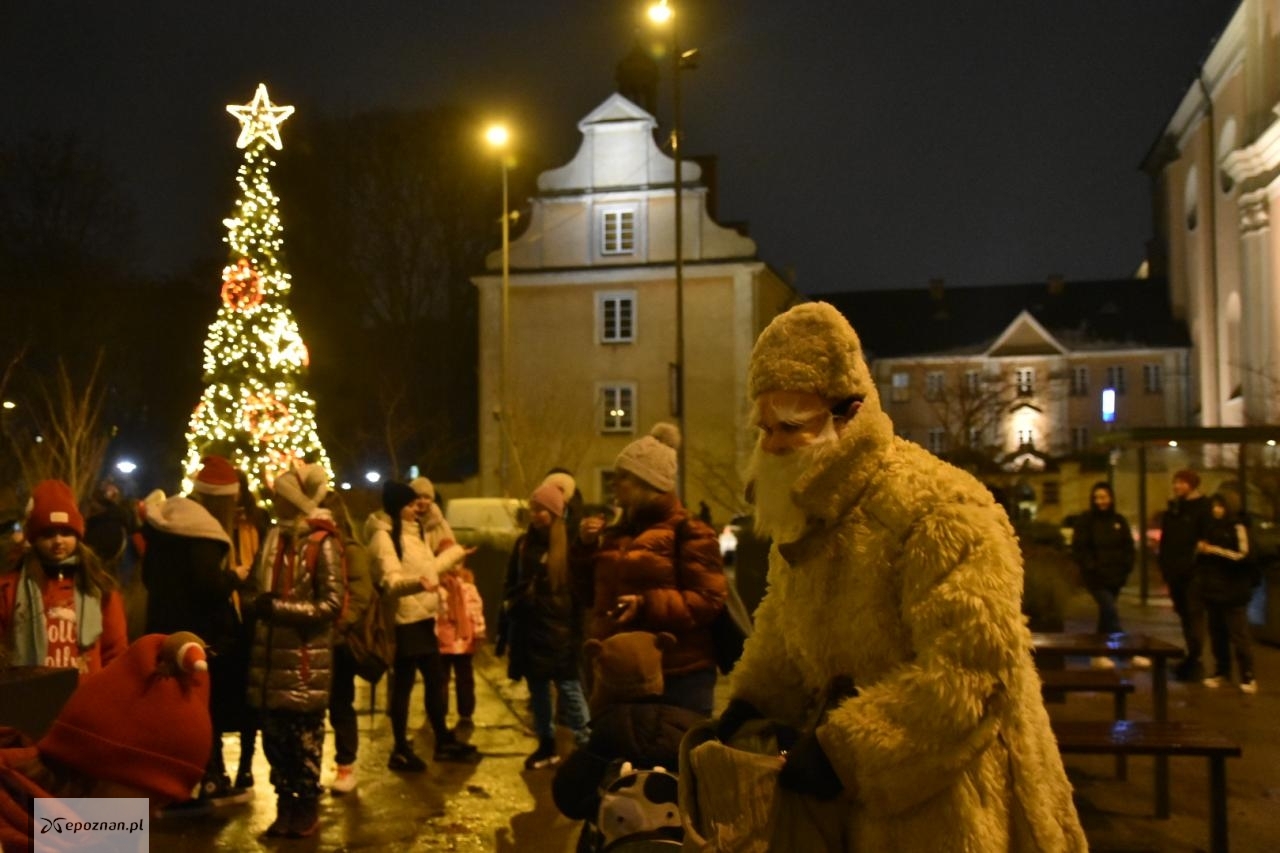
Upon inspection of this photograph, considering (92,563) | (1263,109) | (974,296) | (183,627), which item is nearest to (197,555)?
(183,627)

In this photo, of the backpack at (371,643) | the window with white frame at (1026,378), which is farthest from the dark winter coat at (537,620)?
the window with white frame at (1026,378)

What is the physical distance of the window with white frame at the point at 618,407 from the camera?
3981 centimetres

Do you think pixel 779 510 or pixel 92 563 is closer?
pixel 779 510

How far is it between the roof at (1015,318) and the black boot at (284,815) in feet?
169

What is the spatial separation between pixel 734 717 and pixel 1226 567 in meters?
9.77

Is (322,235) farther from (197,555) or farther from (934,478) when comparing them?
(934,478)

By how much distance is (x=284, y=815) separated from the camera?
682 cm

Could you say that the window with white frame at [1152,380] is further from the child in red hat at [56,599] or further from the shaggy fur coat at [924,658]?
the shaggy fur coat at [924,658]

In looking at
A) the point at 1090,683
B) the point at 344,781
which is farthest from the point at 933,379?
the point at 344,781

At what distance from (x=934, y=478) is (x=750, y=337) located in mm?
35091

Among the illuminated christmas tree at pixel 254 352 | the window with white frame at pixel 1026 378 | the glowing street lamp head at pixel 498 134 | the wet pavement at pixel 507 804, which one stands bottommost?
the wet pavement at pixel 507 804

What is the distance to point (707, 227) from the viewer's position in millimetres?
38594

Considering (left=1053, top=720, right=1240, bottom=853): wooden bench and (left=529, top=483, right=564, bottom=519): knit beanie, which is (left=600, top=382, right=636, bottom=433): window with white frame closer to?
(left=529, top=483, right=564, bottom=519): knit beanie

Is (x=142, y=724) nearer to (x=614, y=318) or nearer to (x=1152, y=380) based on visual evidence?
(x=614, y=318)
